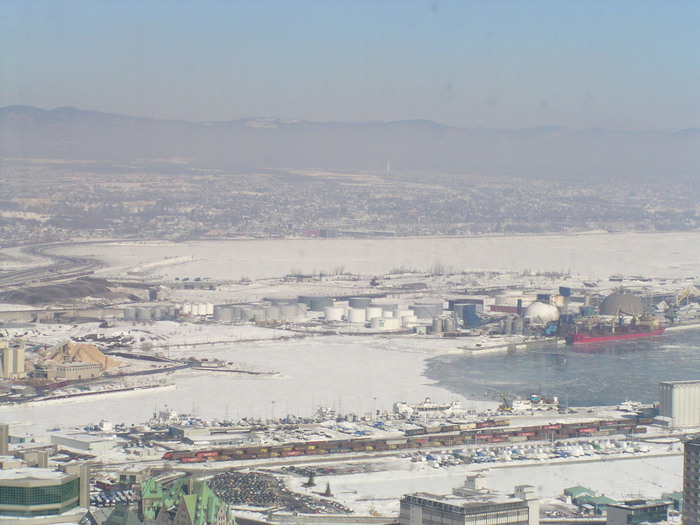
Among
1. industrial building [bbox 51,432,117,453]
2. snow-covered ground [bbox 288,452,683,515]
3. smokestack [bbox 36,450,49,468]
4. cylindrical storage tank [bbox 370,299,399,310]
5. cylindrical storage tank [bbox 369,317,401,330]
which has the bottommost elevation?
snow-covered ground [bbox 288,452,683,515]

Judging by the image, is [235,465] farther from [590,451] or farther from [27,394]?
[27,394]

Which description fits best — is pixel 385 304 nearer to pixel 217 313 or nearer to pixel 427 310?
pixel 427 310

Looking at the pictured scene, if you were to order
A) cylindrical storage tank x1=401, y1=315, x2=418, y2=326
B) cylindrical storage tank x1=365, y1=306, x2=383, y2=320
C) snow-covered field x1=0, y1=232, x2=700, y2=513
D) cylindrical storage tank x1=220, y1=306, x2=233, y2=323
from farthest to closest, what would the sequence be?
cylindrical storage tank x1=365, y1=306, x2=383, y2=320 < cylindrical storage tank x1=220, y1=306, x2=233, y2=323 < cylindrical storage tank x1=401, y1=315, x2=418, y2=326 < snow-covered field x1=0, y1=232, x2=700, y2=513

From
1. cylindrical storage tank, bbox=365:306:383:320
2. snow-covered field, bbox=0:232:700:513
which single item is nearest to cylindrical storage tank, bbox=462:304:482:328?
cylindrical storage tank, bbox=365:306:383:320

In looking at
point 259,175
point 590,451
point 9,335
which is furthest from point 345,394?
point 259,175

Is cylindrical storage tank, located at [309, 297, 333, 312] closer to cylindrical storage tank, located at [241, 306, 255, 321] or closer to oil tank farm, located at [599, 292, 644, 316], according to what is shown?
cylindrical storage tank, located at [241, 306, 255, 321]

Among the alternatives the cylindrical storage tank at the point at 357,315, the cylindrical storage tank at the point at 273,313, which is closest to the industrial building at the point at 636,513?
the cylindrical storage tank at the point at 357,315
